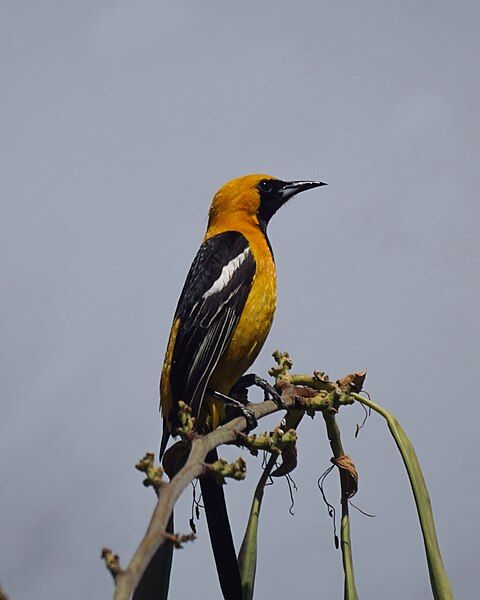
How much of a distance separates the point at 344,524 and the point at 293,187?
2804mm

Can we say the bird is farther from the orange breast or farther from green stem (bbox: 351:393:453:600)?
green stem (bbox: 351:393:453:600)

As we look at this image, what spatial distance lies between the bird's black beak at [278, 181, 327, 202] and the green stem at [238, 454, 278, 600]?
2582mm

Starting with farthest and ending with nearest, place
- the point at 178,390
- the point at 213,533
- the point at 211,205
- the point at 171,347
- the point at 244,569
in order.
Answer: the point at 211,205 < the point at 171,347 < the point at 178,390 < the point at 213,533 < the point at 244,569

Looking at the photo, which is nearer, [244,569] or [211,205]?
[244,569]

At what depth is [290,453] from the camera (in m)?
3.24

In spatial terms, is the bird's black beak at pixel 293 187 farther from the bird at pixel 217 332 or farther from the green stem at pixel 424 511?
the green stem at pixel 424 511

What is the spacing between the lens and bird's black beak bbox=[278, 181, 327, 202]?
17.6ft

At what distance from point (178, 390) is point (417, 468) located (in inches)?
65.5

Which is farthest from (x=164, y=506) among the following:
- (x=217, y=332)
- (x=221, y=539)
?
(x=217, y=332)

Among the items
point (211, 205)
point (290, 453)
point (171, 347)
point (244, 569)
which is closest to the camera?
point (244, 569)

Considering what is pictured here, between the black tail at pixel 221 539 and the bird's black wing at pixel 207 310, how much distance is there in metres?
0.37

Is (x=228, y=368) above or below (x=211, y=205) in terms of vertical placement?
below

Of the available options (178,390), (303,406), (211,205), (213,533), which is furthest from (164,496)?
(211,205)

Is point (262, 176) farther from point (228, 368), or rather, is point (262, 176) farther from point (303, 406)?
point (303, 406)
